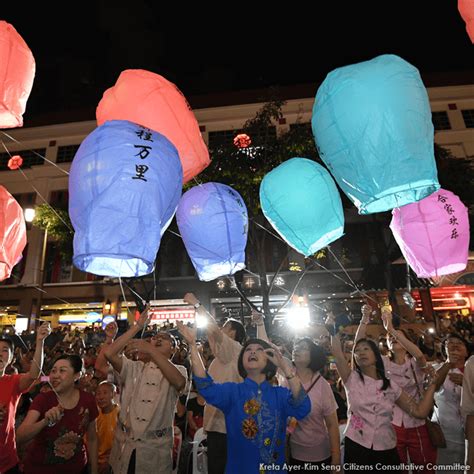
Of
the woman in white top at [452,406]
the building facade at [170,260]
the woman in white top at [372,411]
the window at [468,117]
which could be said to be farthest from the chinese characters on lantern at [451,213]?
the window at [468,117]

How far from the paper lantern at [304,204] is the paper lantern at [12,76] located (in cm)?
298

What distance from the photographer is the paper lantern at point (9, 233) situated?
411cm

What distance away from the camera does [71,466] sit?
294 centimetres

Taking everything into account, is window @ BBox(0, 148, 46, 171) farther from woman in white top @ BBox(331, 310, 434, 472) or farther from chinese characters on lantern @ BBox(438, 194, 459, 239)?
woman in white top @ BBox(331, 310, 434, 472)

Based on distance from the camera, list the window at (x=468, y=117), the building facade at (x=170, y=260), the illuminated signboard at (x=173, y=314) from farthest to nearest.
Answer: the window at (x=468, y=117)
the building facade at (x=170, y=260)
the illuminated signboard at (x=173, y=314)

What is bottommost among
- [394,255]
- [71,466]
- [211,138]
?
[71,466]

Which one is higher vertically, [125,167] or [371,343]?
[125,167]

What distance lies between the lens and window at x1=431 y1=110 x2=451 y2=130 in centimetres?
2069

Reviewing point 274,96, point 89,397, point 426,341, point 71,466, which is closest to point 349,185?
point 89,397

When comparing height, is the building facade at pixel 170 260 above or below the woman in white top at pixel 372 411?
above

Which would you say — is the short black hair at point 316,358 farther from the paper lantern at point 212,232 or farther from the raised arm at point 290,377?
the paper lantern at point 212,232

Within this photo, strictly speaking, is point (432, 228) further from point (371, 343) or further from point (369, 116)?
point (369, 116)

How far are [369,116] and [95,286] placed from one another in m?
20.7

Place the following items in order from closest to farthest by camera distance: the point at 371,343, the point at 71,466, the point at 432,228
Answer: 1. the point at 71,466
2. the point at 371,343
3. the point at 432,228
